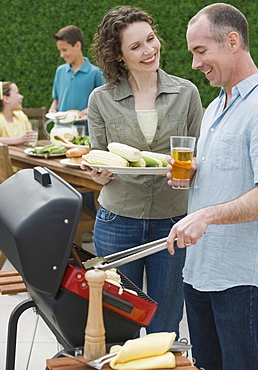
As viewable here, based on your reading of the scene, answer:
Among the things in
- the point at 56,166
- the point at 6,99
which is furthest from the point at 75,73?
the point at 56,166

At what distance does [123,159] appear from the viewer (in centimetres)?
220

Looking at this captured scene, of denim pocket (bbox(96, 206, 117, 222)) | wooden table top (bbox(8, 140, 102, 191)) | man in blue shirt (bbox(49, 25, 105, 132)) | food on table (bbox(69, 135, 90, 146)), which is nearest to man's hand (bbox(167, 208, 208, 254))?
denim pocket (bbox(96, 206, 117, 222))

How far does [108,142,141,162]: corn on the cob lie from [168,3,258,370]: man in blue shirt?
0.40 metres

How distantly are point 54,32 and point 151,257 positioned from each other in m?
5.69

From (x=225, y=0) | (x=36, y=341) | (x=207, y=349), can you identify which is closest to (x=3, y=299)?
(x=36, y=341)

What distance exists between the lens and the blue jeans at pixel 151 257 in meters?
2.32

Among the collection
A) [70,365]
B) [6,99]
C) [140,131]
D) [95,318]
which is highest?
[140,131]

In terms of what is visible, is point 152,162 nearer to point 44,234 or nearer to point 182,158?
point 182,158

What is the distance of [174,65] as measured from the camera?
7.34 m

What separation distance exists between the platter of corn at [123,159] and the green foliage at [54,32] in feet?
17.2

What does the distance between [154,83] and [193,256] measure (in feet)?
2.83

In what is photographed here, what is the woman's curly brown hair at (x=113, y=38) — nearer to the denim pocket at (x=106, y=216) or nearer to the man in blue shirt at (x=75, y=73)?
the denim pocket at (x=106, y=216)

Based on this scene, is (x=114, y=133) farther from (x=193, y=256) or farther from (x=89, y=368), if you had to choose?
(x=89, y=368)

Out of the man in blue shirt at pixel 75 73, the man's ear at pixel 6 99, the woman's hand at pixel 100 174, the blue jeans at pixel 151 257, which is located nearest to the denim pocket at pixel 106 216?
the blue jeans at pixel 151 257
